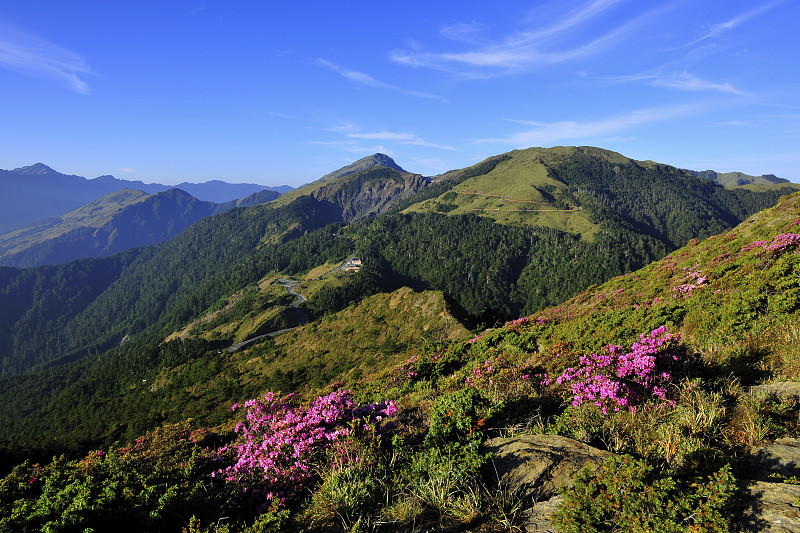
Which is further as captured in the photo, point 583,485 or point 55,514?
point 55,514

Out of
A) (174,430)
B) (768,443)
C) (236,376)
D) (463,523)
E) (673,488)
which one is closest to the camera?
(673,488)

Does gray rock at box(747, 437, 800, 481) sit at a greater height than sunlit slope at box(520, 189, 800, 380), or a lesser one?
lesser

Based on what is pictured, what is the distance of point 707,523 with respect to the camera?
3.52m

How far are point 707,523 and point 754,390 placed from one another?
526cm

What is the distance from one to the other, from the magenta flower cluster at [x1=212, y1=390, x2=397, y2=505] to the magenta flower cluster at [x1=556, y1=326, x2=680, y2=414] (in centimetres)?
447

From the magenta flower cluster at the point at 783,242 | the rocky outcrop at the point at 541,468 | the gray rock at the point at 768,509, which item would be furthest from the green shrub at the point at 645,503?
the magenta flower cluster at the point at 783,242

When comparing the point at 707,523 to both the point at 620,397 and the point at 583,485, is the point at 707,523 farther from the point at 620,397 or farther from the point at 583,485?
the point at 620,397

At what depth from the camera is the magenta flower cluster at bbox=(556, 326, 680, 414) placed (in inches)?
282

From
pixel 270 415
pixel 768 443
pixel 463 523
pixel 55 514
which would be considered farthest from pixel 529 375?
pixel 55 514

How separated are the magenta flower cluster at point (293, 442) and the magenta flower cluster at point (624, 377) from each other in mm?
4474

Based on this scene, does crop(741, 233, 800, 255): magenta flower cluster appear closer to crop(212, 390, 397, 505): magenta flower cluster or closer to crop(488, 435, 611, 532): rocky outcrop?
crop(488, 435, 611, 532): rocky outcrop

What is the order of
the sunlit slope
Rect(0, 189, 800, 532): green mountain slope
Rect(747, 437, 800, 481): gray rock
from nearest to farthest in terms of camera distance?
Rect(0, 189, 800, 532): green mountain slope → Rect(747, 437, 800, 481): gray rock → the sunlit slope

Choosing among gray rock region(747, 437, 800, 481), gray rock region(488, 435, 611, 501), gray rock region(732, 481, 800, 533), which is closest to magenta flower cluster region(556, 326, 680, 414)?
gray rock region(488, 435, 611, 501)

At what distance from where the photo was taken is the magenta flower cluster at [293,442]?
6.32 metres
